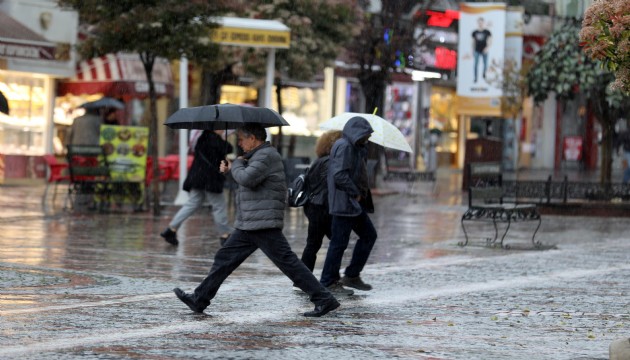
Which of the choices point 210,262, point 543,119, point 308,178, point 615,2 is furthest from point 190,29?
point 543,119

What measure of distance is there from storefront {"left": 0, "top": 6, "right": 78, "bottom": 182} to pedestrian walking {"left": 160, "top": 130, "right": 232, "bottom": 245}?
1276 cm

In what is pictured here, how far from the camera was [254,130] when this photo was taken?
11867 mm

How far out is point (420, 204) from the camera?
29.6m

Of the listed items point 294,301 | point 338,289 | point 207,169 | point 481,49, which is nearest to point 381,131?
point 338,289

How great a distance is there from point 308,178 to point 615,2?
430cm

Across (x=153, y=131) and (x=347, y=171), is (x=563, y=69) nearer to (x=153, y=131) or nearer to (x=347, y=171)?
(x=153, y=131)

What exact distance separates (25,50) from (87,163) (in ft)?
8.51

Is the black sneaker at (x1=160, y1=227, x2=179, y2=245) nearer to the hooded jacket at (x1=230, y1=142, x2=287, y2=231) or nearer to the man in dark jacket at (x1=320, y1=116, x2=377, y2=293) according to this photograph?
the man in dark jacket at (x1=320, y1=116, x2=377, y2=293)

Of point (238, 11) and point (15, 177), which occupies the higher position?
point (238, 11)

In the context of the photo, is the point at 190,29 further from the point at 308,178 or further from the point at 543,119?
the point at 543,119

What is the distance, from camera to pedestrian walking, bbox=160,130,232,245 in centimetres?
1806

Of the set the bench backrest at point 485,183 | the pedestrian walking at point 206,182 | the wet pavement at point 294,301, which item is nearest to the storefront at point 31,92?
the wet pavement at point 294,301

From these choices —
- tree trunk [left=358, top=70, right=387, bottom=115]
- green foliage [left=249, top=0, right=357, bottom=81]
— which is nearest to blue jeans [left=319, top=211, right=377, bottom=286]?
green foliage [left=249, top=0, right=357, bottom=81]

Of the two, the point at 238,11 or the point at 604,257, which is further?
the point at 238,11
